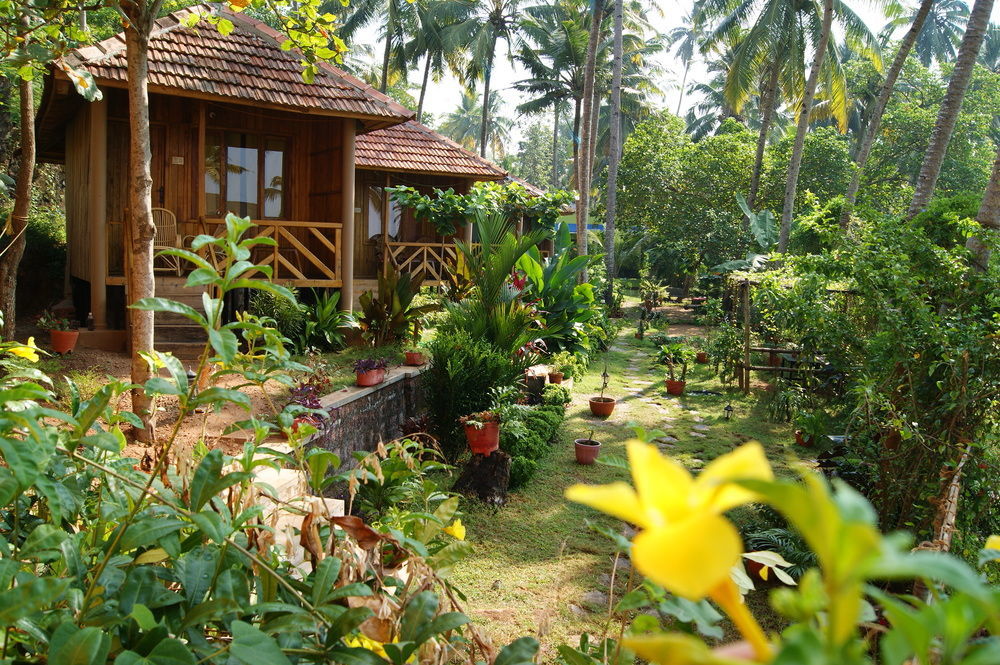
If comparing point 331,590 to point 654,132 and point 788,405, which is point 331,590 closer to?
point 788,405

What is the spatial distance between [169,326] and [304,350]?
1871 millimetres

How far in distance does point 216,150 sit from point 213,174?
0.35 m

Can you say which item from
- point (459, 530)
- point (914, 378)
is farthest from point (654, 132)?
point (459, 530)

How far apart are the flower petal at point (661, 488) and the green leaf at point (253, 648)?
0.77 m

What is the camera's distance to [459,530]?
79.2 inches

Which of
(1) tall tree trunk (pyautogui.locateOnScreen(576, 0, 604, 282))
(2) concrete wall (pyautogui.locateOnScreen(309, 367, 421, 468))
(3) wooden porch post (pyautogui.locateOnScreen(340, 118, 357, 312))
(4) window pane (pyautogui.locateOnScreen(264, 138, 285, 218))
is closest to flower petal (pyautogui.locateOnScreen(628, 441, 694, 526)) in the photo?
(2) concrete wall (pyautogui.locateOnScreen(309, 367, 421, 468))

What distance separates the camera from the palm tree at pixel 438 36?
29688 millimetres

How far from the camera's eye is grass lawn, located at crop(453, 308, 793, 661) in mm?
4398

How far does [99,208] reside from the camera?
8945 mm

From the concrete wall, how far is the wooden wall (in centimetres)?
505

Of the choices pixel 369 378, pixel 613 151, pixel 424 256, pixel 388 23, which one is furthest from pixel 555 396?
pixel 388 23

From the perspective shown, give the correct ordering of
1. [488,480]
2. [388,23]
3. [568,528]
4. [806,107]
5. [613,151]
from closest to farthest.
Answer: [568,528] → [488,480] → [806,107] → [613,151] → [388,23]

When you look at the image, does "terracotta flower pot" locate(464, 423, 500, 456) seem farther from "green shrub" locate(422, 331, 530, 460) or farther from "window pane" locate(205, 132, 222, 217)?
"window pane" locate(205, 132, 222, 217)

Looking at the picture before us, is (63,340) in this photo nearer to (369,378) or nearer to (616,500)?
(369,378)
